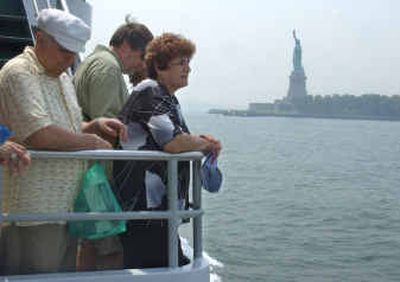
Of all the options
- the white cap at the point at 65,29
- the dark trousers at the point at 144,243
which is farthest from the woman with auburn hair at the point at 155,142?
the white cap at the point at 65,29

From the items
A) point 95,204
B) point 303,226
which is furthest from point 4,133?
point 303,226

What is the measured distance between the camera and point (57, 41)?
3219 millimetres

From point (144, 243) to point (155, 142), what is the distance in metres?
0.53

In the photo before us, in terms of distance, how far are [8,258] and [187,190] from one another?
38.7 inches

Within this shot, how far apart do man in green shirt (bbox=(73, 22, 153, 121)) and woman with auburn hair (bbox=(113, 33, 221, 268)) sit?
345mm

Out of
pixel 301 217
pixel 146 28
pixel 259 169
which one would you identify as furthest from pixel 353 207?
pixel 146 28

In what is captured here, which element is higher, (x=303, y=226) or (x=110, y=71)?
(x=110, y=71)

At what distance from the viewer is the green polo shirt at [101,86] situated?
393 cm

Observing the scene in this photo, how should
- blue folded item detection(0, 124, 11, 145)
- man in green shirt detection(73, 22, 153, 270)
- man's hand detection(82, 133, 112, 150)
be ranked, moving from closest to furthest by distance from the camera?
blue folded item detection(0, 124, 11, 145) < man's hand detection(82, 133, 112, 150) < man in green shirt detection(73, 22, 153, 270)

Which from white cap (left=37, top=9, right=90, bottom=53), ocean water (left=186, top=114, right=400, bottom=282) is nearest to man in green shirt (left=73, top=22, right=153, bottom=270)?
white cap (left=37, top=9, right=90, bottom=53)

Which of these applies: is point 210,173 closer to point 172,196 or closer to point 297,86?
point 172,196

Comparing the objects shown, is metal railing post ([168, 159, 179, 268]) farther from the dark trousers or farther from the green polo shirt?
the green polo shirt

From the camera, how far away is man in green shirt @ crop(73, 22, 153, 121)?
12.9 feet

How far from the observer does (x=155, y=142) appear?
3514 mm
